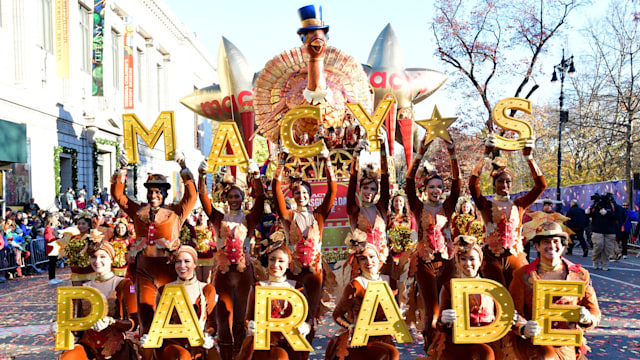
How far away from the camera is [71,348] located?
3.92 metres

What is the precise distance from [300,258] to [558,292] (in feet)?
7.36

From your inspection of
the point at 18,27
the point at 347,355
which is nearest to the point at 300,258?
the point at 347,355

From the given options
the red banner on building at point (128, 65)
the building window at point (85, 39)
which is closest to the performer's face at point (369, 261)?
the building window at point (85, 39)

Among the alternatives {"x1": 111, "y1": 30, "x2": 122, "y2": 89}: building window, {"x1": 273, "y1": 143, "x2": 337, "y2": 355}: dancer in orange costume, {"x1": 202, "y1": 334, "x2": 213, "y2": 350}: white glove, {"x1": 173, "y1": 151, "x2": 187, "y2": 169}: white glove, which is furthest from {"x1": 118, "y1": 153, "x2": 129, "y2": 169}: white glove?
{"x1": 111, "y1": 30, "x2": 122, "y2": 89}: building window

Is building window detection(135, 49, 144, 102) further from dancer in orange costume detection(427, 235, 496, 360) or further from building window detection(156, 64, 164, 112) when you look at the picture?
dancer in orange costume detection(427, 235, 496, 360)

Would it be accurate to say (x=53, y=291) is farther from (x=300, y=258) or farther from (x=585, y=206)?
(x=585, y=206)

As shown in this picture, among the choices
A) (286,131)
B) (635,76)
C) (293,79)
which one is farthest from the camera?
(635,76)

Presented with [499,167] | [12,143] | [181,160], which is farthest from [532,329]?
[12,143]

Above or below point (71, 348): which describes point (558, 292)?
above

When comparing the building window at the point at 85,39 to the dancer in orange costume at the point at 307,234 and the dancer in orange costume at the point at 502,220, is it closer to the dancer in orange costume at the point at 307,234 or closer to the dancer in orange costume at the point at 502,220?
the dancer in orange costume at the point at 307,234

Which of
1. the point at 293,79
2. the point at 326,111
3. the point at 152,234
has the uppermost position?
the point at 293,79

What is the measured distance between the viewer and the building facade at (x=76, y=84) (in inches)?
673

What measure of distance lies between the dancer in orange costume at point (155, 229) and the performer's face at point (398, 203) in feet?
9.91

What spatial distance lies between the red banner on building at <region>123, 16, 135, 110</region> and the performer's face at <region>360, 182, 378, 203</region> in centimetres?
2181
